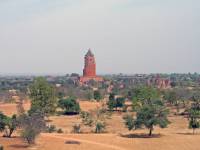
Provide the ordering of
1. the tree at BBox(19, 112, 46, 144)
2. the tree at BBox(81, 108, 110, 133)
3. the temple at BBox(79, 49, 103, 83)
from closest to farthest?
the tree at BBox(19, 112, 46, 144) → the tree at BBox(81, 108, 110, 133) → the temple at BBox(79, 49, 103, 83)

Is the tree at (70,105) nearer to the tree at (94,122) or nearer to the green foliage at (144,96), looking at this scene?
the green foliage at (144,96)

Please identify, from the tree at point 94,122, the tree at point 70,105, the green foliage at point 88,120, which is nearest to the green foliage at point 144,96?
the tree at point 70,105

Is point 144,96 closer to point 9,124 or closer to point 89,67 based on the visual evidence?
point 9,124

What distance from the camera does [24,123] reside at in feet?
160

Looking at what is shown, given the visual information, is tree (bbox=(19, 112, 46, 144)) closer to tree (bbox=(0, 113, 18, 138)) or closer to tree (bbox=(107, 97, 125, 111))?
tree (bbox=(0, 113, 18, 138))

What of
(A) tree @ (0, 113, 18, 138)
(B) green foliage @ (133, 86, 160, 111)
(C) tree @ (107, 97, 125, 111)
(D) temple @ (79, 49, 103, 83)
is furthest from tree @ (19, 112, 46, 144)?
(D) temple @ (79, 49, 103, 83)

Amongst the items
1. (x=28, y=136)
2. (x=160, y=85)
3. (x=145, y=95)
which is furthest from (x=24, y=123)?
(x=160, y=85)

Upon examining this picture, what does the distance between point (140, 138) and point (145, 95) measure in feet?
106

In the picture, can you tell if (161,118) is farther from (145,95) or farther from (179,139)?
(145,95)

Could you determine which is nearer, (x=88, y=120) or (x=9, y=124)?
(x=9, y=124)

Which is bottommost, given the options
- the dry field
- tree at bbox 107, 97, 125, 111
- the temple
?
the dry field

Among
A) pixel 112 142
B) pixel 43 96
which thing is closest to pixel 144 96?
pixel 43 96

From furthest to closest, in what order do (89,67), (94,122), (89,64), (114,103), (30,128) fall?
(89,67)
(89,64)
(114,103)
(94,122)
(30,128)

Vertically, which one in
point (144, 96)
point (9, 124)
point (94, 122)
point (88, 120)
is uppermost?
point (144, 96)
